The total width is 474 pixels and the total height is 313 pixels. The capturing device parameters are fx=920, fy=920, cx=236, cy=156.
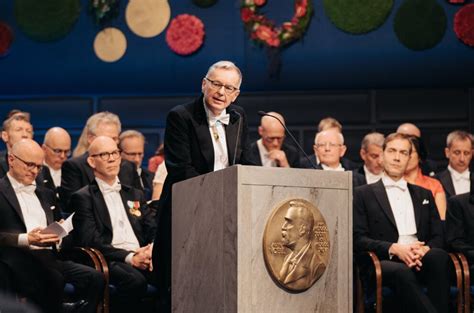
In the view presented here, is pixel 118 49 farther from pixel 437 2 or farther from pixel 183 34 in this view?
pixel 437 2

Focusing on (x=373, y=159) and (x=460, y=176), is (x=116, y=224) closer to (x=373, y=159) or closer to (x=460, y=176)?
(x=373, y=159)

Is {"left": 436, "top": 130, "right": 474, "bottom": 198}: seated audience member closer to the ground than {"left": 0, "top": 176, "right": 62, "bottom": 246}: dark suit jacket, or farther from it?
farther from it

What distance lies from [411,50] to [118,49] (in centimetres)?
283

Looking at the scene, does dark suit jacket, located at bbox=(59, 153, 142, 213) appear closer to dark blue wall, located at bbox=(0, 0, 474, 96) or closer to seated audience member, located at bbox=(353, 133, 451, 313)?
seated audience member, located at bbox=(353, 133, 451, 313)

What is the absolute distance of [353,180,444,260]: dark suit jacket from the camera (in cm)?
537

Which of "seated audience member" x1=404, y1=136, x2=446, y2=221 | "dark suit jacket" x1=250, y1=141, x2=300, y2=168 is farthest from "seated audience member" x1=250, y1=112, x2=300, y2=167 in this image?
"seated audience member" x1=404, y1=136, x2=446, y2=221

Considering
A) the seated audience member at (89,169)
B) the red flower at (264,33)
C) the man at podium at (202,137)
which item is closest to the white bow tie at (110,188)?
the seated audience member at (89,169)

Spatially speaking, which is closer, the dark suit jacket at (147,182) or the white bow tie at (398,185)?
the white bow tie at (398,185)

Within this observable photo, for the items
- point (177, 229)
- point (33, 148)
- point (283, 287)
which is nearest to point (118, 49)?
point (33, 148)

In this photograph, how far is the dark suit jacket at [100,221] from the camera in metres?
5.38

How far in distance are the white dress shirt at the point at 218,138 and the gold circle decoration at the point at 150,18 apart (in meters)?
4.89

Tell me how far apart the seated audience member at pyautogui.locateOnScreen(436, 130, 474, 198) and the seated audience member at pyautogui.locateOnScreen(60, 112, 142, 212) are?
229cm

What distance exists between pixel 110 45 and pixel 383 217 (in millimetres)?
4453

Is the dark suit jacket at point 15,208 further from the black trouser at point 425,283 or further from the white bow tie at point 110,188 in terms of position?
the black trouser at point 425,283
